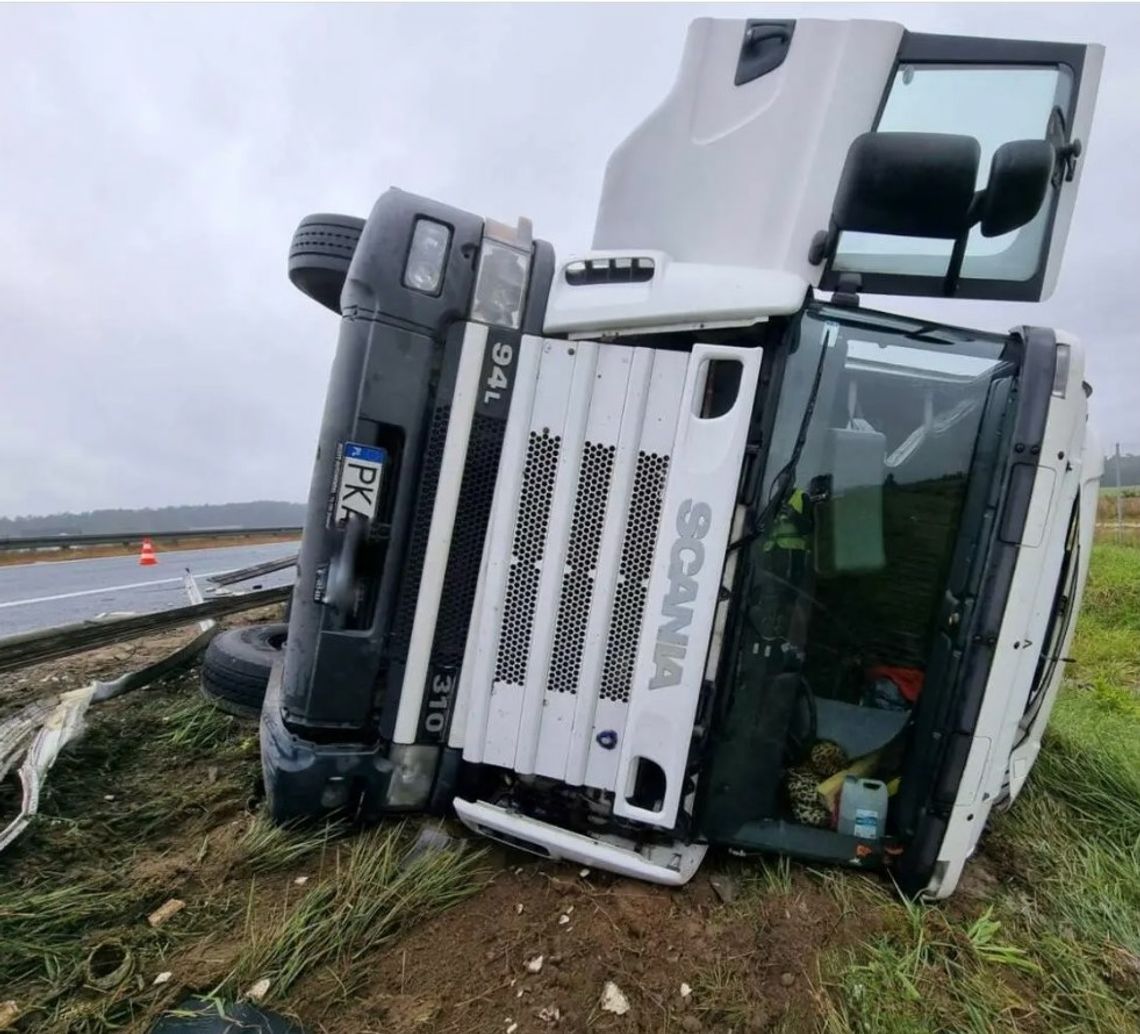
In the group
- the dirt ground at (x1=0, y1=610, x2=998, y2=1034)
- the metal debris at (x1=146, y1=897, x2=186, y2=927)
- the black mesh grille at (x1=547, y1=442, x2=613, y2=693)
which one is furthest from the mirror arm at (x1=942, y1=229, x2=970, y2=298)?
the metal debris at (x1=146, y1=897, x2=186, y2=927)

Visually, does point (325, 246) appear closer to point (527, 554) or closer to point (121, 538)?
point (527, 554)

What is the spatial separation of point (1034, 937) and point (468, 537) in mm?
2017

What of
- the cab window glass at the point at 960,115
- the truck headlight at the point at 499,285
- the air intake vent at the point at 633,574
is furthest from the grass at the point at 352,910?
the cab window glass at the point at 960,115

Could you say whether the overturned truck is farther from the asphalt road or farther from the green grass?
the asphalt road

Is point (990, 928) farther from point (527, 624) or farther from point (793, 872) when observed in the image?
point (527, 624)

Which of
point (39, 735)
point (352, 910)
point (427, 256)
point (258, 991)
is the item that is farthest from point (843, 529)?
point (39, 735)

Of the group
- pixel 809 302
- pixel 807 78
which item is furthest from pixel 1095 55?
pixel 809 302

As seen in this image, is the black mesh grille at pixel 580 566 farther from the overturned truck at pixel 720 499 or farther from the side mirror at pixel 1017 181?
the side mirror at pixel 1017 181

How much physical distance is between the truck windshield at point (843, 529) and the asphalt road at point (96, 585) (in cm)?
472

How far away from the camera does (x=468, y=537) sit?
2.26m

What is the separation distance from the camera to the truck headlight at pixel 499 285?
2234 mm

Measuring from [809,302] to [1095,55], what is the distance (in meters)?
1.27

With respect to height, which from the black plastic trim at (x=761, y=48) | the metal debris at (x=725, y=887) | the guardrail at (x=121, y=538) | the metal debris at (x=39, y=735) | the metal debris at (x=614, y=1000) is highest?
the black plastic trim at (x=761, y=48)

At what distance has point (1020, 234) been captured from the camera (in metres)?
2.38
